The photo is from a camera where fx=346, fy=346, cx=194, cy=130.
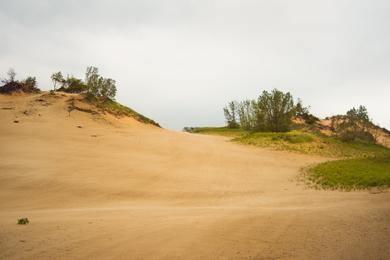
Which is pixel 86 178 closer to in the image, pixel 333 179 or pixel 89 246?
pixel 89 246

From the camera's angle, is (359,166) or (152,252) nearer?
(152,252)

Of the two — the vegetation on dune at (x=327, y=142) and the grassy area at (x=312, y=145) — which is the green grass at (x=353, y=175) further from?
the grassy area at (x=312, y=145)

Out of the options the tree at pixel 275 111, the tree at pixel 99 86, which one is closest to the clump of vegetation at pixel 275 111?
the tree at pixel 275 111

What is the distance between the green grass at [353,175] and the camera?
17.7 metres

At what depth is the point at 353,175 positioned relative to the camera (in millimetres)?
19250

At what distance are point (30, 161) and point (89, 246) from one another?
1852 cm

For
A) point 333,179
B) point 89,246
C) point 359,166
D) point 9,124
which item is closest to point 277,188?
point 333,179

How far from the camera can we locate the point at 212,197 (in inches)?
685

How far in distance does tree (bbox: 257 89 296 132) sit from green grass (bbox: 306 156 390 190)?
915 inches

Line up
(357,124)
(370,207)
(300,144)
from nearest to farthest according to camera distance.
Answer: (370,207), (300,144), (357,124)

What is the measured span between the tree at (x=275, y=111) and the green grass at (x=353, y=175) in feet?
76.3

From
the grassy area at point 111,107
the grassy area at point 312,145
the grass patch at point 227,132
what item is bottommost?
the grassy area at point 312,145

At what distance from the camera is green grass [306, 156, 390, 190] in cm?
1766

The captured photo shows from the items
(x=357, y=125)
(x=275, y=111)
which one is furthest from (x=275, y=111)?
(x=357, y=125)
